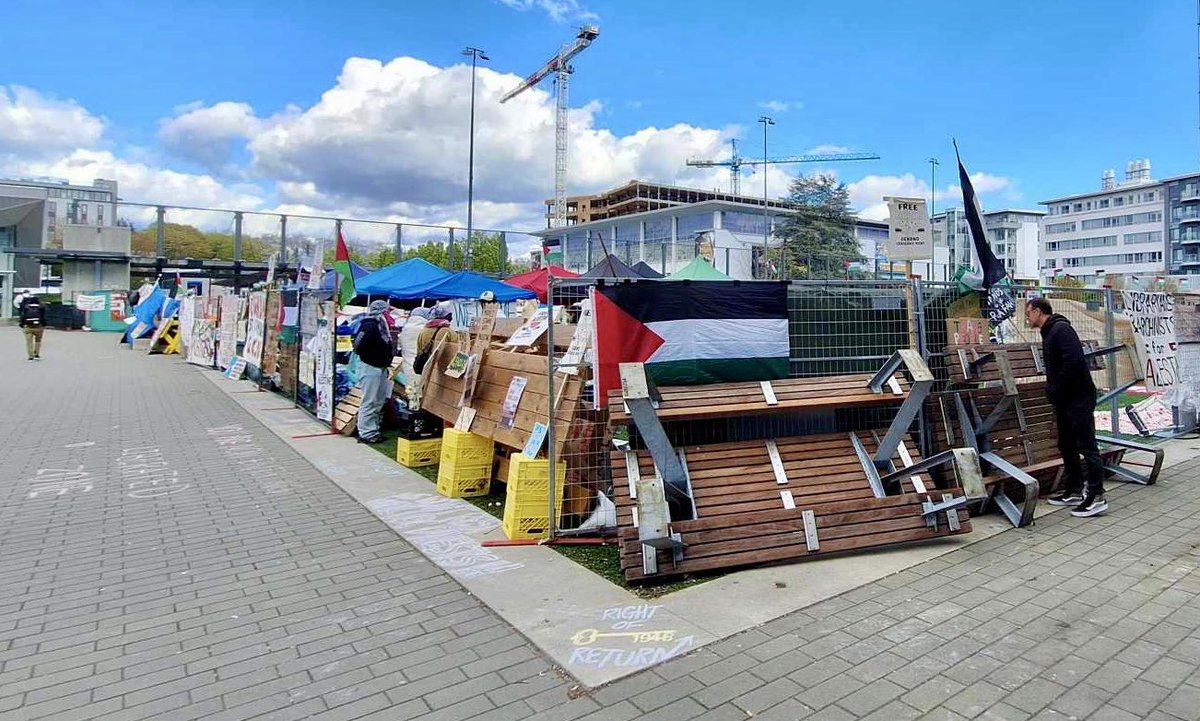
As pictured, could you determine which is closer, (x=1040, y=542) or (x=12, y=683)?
(x=12, y=683)

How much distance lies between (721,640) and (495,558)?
6.14 feet

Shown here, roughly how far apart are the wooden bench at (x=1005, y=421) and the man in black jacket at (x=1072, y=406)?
0.79ft

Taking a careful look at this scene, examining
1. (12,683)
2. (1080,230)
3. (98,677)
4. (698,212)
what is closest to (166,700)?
(98,677)

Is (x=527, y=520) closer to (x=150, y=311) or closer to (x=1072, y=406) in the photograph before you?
(x=1072, y=406)

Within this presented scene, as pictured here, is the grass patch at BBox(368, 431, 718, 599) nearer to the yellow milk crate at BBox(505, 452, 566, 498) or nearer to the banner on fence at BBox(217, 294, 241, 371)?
the yellow milk crate at BBox(505, 452, 566, 498)

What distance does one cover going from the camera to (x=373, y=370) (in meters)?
8.98

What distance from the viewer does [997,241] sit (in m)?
113

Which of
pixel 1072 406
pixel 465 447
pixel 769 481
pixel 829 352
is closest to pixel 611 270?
pixel 465 447

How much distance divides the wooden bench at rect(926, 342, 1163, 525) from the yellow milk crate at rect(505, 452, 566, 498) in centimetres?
328

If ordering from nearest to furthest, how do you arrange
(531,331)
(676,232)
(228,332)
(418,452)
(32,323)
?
(531,331)
(418,452)
(228,332)
(32,323)
(676,232)

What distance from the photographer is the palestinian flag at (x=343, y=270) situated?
9.71 m

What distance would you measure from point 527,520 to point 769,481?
1851mm

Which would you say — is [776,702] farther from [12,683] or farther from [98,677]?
[12,683]

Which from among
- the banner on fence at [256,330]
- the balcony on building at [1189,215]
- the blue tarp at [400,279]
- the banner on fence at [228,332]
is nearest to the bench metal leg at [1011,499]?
the blue tarp at [400,279]
